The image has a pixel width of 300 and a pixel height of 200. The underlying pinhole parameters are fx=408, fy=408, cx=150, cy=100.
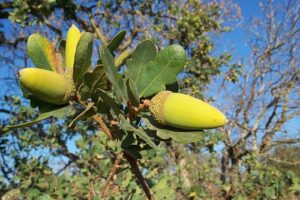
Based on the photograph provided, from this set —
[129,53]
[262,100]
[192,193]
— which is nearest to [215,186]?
[192,193]

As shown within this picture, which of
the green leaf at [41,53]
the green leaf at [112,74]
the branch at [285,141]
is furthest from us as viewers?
the branch at [285,141]

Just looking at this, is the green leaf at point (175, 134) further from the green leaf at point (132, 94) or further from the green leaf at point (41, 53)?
the green leaf at point (41, 53)

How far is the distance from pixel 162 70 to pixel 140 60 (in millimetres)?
46

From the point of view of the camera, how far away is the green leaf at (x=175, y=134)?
0.70 meters

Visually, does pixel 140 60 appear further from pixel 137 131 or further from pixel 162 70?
pixel 137 131

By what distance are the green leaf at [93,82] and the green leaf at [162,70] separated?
0.07 m

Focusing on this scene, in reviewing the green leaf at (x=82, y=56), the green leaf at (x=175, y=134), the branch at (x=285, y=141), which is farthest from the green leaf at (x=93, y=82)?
the branch at (x=285, y=141)

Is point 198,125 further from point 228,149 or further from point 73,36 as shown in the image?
point 228,149

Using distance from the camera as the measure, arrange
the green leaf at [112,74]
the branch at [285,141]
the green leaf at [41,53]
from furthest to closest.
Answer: the branch at [285,141] → the green leaf at [41,53] → the green leaf at [112,74]

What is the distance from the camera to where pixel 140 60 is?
2.52 ft

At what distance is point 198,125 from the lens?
703 millimetres

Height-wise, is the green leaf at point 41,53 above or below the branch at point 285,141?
above

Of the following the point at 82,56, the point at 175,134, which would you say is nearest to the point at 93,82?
the point at 82,56

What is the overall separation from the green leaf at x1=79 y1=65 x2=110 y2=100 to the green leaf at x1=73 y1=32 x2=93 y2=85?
0.01m
